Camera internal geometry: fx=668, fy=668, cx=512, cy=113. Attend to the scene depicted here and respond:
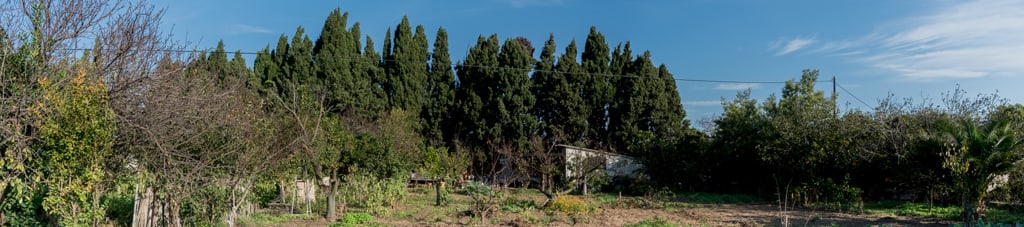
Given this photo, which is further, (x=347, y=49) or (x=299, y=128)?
(x=347, y=49)

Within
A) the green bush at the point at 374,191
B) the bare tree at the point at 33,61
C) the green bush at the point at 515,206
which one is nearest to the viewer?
the bare tree at the point at 33,61

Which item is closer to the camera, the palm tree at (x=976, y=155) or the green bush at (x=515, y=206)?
A: the palm tree at (x=976, y=155)

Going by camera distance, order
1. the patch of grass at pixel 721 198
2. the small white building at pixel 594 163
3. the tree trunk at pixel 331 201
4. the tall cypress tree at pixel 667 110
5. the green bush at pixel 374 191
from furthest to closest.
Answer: the tall cypress tree at pixel 667 110 → the small white building at pixel 594 163 → the patch of grass at pixel 721 198 → the green bush at pixel 374 191 → the tree trunk at pixel 331 201

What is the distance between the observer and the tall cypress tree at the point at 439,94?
27188 mm

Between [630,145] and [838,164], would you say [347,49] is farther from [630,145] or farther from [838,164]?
[838,164]

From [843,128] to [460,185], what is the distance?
11782mm

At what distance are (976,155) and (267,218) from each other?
12.4m

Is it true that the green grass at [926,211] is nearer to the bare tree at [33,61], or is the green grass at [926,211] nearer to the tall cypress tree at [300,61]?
the bare tree at [33,61]

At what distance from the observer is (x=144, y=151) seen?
8398 millimetres

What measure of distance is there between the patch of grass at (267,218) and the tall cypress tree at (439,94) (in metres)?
14.5

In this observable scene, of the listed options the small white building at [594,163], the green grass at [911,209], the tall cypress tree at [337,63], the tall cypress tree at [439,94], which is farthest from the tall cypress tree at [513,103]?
the green grass at [911,209]

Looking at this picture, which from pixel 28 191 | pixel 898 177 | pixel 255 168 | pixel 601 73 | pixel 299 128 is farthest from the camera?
pixel 601 73

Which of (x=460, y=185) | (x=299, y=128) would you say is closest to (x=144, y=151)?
(x=299, y=128)

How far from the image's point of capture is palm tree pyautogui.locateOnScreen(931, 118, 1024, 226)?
37.2 ft
